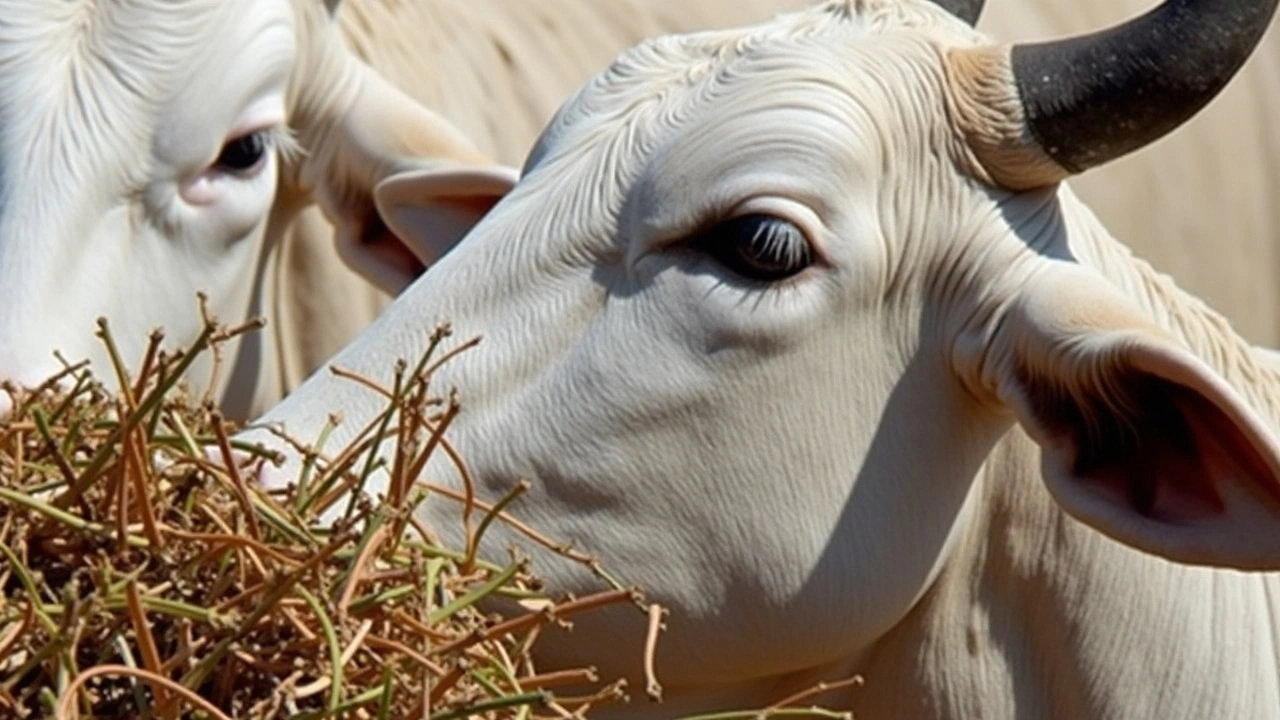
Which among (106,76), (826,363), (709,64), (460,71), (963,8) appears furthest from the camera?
(460,71)

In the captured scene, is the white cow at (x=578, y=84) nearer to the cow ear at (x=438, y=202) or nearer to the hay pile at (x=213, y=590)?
the cow ear at (x=438, y=202)

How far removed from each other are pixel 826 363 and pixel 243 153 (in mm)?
2116

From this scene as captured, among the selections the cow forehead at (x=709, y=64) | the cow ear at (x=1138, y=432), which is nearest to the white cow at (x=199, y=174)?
the cow forehead at (x=709, y=64)

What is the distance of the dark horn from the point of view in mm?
3803

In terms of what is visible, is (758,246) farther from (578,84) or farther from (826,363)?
(578,84)

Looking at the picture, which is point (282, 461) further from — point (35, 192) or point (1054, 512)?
point (35, 192)

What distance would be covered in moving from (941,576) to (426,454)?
1.03m

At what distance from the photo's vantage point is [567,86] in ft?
23.9

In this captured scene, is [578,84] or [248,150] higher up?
[248,150]

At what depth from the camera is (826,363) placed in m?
3.91

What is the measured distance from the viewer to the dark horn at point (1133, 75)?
380 centimetres

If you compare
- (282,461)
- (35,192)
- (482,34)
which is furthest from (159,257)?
(282,461)

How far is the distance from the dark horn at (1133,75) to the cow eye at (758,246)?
0.34 m

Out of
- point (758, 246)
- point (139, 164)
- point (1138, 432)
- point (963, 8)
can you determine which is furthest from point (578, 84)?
point (1138, 432)
